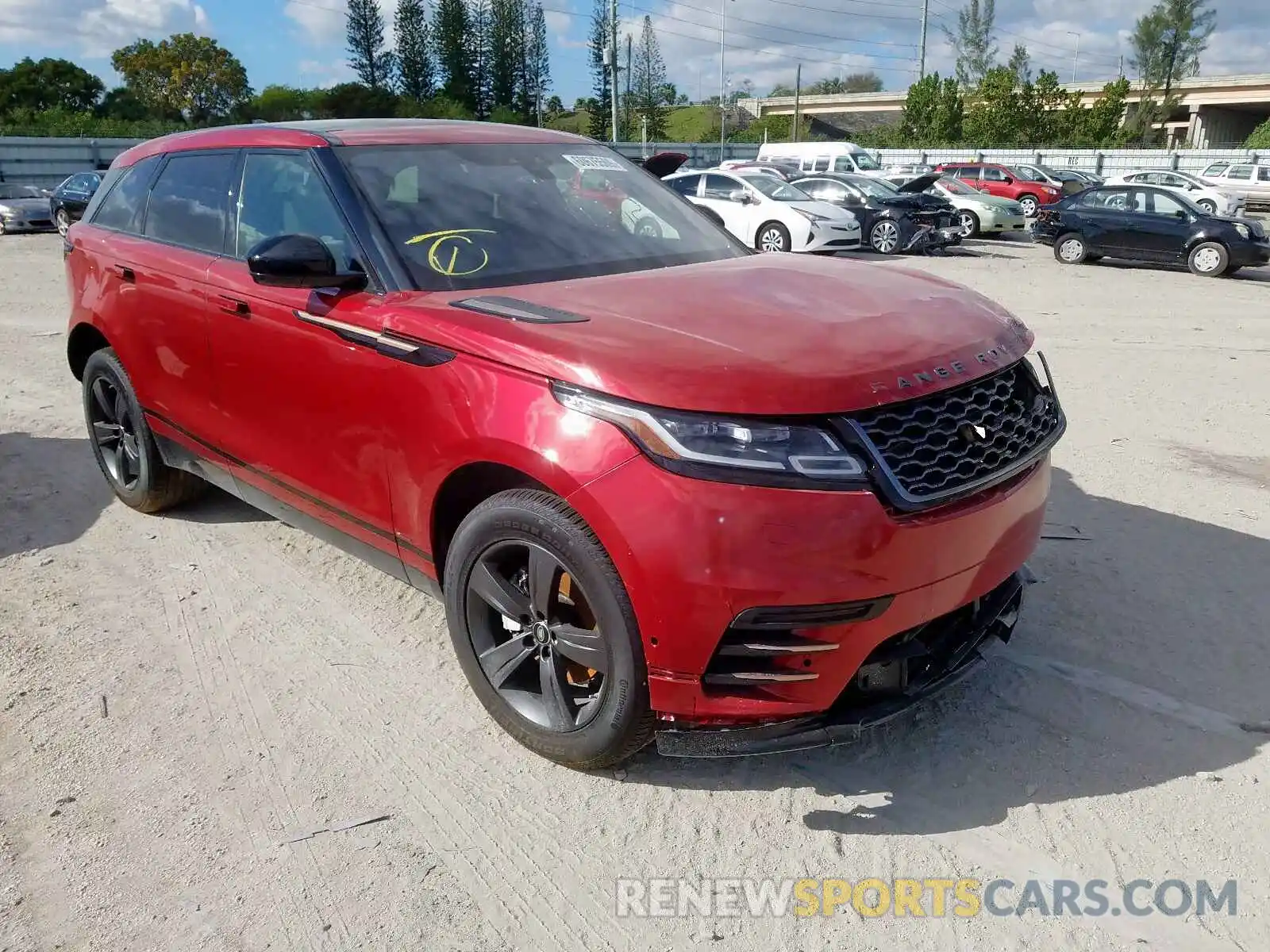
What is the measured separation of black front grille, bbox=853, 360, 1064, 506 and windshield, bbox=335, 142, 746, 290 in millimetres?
1296

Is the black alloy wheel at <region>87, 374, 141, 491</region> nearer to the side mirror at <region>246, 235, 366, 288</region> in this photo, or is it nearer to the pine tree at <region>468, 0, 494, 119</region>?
the side mirror at <region>246, 235, 366, 288</region>

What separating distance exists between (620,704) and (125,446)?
Answer: 11.7 ft

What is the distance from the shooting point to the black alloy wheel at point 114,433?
492 centimetres

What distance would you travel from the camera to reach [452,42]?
265 feet

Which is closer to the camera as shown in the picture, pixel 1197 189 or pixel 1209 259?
pixel 1209 259

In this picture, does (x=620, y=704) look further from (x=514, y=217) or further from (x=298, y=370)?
(x=514, y=217)

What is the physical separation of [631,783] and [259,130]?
297 cm

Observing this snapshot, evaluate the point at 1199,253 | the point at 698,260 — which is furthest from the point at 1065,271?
the point at 698,260

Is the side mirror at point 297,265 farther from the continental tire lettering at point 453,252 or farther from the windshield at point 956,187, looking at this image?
the windshield at point 956,187

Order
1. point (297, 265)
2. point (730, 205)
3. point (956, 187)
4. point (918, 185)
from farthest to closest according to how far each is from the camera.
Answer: point (956, 187) → point (918, 185) → point (730, 205) → point (297, 265)

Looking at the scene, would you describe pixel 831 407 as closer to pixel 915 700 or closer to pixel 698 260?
pixel 915 700

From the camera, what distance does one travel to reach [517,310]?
115 inches

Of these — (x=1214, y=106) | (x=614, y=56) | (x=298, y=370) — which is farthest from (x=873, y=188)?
(x=1214, y=106)

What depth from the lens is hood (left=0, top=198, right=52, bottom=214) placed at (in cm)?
2386
